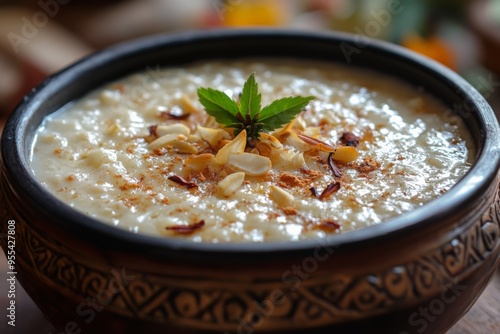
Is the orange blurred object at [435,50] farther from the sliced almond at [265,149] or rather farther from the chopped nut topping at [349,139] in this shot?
the sliced almond at [265,149]

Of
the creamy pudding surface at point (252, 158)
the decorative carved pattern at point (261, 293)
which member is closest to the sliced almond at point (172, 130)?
the creamy pudding surface at point (252, 158)

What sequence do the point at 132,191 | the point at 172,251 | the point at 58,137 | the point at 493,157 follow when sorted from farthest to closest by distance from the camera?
the point at 58,137, the point at 132,191, the point at 493,157, the point at 172,251

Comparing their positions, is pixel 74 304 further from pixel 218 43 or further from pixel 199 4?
pixel 199 4

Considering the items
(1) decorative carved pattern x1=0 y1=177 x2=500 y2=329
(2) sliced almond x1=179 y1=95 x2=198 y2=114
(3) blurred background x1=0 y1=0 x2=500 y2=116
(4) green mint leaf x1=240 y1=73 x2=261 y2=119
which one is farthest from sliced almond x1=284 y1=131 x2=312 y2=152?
(3) blurred background x1=0 y1=0 x2=500 y2=116

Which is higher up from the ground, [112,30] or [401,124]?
[401,124]

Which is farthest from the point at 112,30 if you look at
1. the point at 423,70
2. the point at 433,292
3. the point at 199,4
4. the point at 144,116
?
the point at 433,292
